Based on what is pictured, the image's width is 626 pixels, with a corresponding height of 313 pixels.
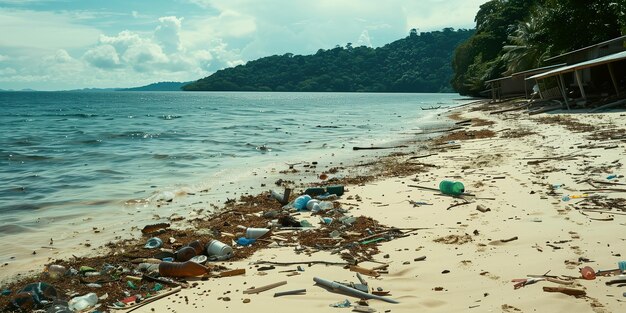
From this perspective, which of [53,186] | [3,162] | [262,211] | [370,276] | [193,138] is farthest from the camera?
[193,138]

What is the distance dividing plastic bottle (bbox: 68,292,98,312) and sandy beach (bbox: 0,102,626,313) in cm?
13

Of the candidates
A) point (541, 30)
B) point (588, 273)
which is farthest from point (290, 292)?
point (541, 30)

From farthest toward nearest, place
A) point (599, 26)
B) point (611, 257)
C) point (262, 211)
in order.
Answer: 1. point (599, 26)
2. point (262, 211)
3. point (611, 257)

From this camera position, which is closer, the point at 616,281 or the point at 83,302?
the point at 616,281

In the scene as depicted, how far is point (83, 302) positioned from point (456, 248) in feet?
12.8

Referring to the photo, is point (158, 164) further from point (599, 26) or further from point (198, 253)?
point (599, 26)

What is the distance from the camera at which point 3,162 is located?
694 inches

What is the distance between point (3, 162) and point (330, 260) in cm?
1651

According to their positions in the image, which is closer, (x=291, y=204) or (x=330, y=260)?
(x=330, y=260)

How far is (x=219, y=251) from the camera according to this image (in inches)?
235

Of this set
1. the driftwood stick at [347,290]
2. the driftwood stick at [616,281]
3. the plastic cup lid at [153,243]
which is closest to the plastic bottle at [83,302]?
the plastic cup lid at [153,243]

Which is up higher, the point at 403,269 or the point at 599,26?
the point at 599,26

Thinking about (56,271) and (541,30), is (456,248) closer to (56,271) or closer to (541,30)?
(56,271)

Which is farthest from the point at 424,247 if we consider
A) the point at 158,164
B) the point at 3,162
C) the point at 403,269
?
the point at 3,162
